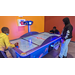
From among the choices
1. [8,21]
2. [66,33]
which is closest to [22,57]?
[66,33]

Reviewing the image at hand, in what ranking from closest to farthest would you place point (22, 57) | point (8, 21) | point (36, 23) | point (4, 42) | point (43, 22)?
point (22, 57)
point (4, 42)
point (8, 21)
point (36, 23)
point (43, 22)

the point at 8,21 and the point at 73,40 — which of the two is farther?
the point at 73,40

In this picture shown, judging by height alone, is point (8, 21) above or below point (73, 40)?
above

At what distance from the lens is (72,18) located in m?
3.97

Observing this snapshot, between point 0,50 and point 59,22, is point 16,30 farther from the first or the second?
point 59,22

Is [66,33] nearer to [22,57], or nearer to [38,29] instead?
[22,57]

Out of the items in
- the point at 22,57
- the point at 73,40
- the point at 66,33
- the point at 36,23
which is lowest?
the point at 73,40

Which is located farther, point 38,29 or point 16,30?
point 38,29

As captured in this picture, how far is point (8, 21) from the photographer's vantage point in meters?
3.29

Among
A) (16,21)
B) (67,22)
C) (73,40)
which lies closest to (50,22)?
(73,40)

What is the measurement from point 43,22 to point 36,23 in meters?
0.91

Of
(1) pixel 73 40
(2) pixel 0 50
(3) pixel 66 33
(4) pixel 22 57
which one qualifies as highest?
(3) pixel 66 33

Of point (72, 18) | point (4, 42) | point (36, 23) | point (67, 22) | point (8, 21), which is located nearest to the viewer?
point (4, 42)

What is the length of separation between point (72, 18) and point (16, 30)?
380 cm
